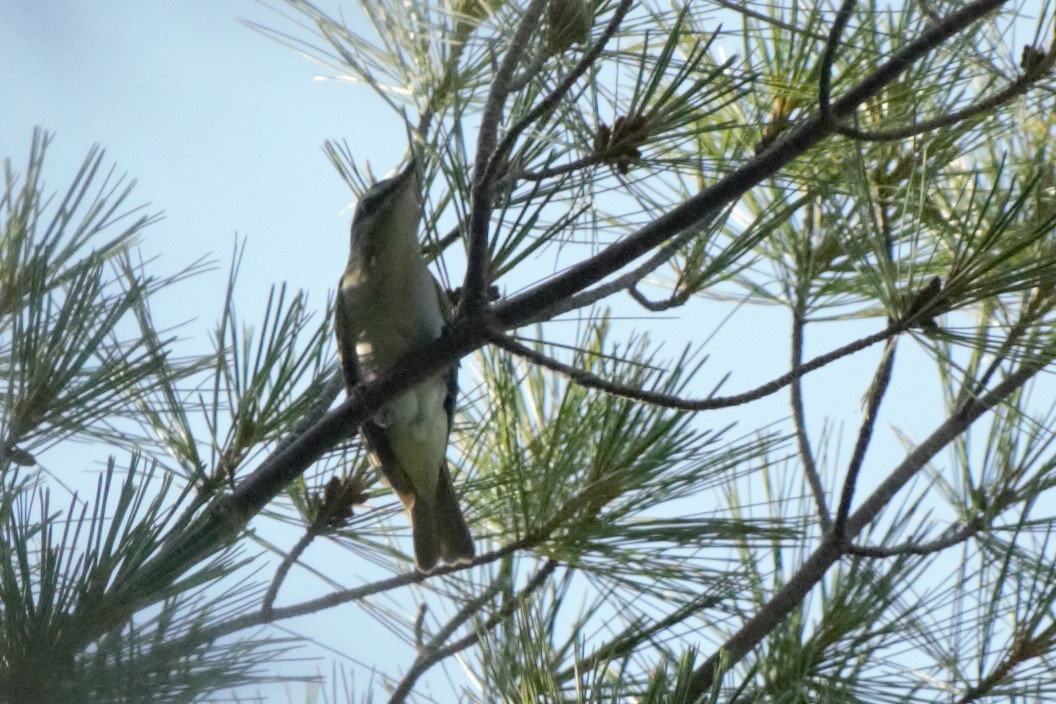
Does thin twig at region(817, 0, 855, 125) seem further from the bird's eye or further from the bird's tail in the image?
the bird's tail

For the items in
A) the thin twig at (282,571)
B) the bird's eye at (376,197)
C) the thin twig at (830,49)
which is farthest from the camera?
the bird's eye at (376,197)

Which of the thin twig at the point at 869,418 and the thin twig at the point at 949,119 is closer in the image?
the thin twig at the point at 949,119

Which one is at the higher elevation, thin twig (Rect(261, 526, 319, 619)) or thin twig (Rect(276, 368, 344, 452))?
thin twig (Rect(276, 368, 344, 452))

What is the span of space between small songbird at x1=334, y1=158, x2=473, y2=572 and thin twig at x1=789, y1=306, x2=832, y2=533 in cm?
82

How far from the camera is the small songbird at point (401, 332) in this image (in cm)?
277

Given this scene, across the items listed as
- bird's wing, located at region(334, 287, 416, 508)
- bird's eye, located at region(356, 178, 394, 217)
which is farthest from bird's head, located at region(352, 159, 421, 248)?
bird's wing, located at region(334, 287, 416, 508)

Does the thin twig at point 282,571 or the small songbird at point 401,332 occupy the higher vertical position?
the small songbird at point 401,332

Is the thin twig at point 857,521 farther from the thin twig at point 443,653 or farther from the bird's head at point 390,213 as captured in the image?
the bird's head at point 390,213

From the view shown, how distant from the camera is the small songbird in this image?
2.77 metres

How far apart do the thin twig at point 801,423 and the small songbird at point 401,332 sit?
0.82 meters

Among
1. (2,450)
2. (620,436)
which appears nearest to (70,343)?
(2,450)

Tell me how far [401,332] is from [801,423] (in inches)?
38.5

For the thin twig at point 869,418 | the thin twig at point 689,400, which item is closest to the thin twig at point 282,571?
the thin twig at point 689,400

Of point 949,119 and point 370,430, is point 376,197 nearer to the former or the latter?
point 370,430
